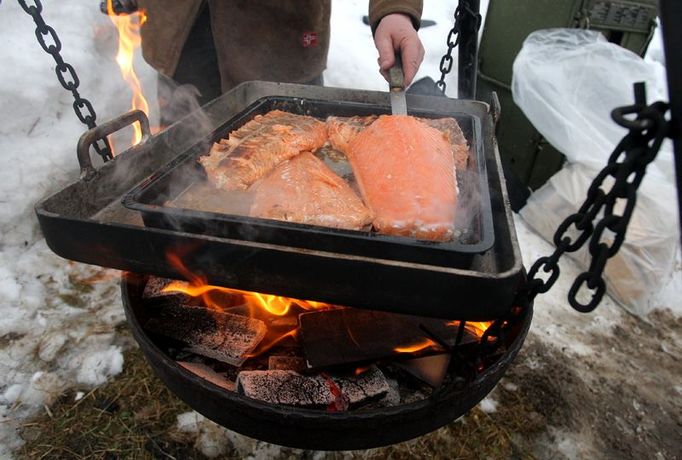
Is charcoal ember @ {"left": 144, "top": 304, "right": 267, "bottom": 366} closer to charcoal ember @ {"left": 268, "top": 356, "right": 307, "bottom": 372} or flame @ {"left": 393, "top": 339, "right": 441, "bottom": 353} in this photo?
charcoal ember @ {"left": 268, "top": 356, "right": 307, "bottom": 372}

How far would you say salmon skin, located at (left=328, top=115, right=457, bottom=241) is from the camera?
5.79 ft

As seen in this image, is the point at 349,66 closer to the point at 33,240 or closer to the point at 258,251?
the point at 33,240

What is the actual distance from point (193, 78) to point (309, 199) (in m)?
2.79

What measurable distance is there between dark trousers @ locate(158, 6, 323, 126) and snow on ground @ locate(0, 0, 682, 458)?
1626 millimetres

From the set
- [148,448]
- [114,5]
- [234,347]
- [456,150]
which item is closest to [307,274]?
[234,347]

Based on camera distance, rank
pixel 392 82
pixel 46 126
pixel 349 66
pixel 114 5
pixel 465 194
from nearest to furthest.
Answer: pixel 465 194 < pixel 392 82 < pixel 114 5 < pixel 46 126 < pixel 349 66

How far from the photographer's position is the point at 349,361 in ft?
7.10

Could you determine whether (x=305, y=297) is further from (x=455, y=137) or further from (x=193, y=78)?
(x=193, y=78)

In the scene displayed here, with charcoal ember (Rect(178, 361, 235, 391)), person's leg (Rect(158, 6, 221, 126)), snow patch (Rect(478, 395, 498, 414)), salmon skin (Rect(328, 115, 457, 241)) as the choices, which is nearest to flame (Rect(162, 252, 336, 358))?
charcoal ember (Rect(178, 361, 235, 391))

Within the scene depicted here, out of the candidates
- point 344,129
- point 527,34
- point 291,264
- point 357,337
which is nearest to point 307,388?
point 357,337

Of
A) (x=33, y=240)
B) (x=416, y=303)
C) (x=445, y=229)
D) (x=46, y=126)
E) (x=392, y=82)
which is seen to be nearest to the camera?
(x=416, y=303)

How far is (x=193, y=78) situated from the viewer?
4.07 meters

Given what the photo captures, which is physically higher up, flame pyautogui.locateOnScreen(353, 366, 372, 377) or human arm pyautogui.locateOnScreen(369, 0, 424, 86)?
human arm pyautogui.locateOnScreen(369, 0, 424, 86)

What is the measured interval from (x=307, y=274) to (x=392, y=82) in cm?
153
